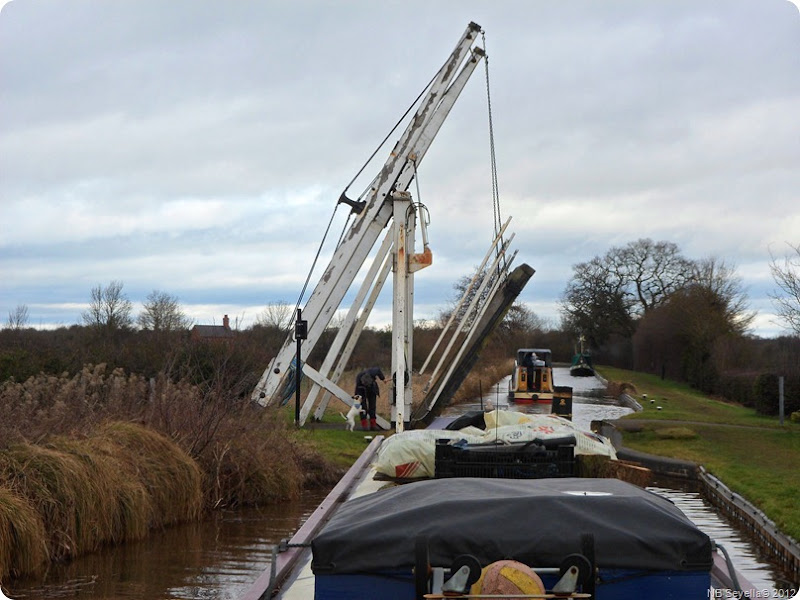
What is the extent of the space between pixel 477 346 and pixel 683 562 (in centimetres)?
1845

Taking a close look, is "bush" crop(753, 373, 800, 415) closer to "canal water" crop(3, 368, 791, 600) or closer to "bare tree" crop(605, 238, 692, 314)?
"canal water" crop(3, 368, 791, 600)

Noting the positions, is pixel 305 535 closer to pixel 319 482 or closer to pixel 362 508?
pixel 362 508

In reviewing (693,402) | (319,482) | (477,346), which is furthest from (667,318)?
(319,482)

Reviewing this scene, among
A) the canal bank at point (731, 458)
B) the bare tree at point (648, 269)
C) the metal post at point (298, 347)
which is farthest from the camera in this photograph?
the bare tree at point (648, 269)

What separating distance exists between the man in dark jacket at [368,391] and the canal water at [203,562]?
667 cm

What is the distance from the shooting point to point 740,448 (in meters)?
20.6

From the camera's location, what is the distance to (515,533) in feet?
17.2

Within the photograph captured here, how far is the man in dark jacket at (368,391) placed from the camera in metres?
21.8

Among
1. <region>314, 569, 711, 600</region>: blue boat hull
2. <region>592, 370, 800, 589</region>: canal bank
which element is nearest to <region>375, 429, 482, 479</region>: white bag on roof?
<region>592, 370, 800, 589</region>: canal bank

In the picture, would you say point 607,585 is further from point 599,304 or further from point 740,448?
point 599,304

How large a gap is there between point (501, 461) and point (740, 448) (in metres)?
13.3

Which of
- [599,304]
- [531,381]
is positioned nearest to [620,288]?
[599,304]

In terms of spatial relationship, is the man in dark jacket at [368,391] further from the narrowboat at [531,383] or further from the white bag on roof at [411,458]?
the narrowboat at [531,383]

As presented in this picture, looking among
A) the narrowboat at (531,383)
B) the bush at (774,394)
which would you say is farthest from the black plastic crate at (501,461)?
the narrowboat at (531,383)
